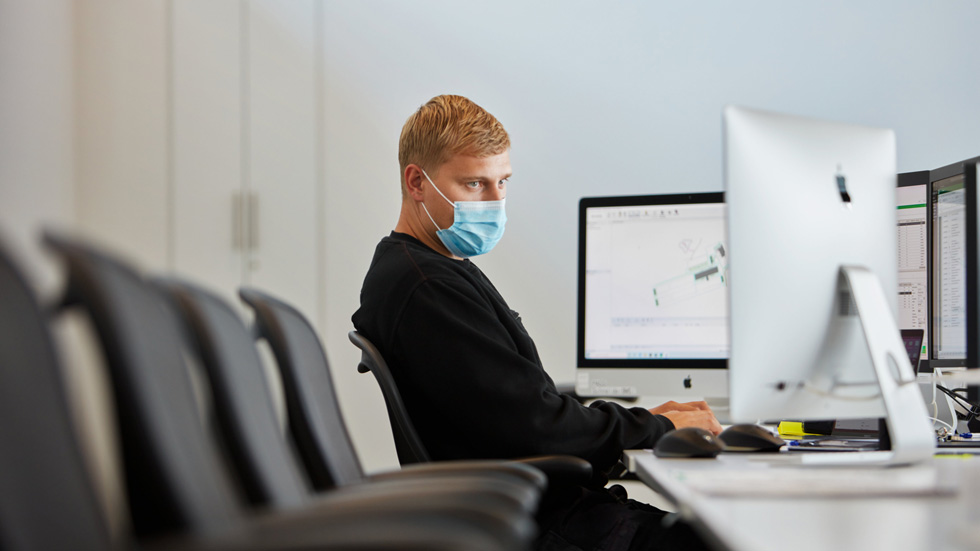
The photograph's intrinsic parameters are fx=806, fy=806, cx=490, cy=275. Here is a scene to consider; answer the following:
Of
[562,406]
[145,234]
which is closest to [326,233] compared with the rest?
[145,234]

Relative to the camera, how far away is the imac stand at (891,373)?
1256 millimetres

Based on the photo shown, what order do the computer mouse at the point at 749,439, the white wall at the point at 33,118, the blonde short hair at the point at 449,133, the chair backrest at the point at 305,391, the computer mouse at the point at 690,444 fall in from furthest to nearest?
the white wall at the point at 33,118 → the blonde short hair at the point at 449,133 → the computer mouse at the point at 749,439 → the computer mouse at the point at 690,444 → the chair backrest at the point at 305,391

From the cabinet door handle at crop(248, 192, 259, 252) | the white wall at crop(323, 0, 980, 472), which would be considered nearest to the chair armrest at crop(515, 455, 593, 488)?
the white wall at crop(323, 0, 980, 472)

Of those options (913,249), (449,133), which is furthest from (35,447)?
(913,249)

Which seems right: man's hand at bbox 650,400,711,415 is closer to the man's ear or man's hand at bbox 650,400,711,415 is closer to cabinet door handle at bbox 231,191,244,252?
the man's ear

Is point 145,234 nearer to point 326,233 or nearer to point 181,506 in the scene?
point 326,233

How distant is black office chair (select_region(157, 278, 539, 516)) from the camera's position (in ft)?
2.33

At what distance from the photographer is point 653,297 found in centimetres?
219

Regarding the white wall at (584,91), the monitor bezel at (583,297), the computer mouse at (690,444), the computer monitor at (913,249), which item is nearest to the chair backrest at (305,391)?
the computer mouse at (690,444)

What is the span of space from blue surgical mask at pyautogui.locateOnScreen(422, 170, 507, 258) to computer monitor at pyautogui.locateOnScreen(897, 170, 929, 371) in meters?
1.00

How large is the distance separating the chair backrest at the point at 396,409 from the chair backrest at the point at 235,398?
0.63 meters

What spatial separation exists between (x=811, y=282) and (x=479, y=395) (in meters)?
0.64

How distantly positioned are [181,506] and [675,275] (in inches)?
70.4

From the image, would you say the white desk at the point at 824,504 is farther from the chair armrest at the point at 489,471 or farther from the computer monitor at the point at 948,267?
the computer monitor at the point at 948,267
